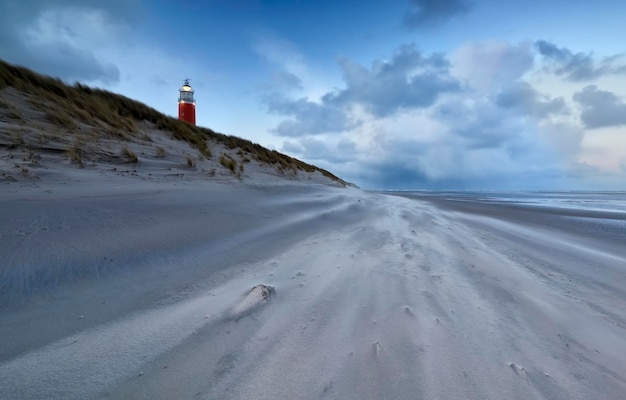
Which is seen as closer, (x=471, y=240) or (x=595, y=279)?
(x=595, y=279)

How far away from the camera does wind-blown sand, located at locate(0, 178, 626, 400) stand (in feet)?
3.65

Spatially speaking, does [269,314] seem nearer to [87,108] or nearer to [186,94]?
[87,108]

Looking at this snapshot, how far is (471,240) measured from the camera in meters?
4.14

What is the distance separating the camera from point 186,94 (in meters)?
25.9

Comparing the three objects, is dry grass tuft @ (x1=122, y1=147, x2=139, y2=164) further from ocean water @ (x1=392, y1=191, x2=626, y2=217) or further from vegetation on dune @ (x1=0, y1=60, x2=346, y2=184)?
ocean water @ (x1=392, y1=191, x2=626, y2=217)

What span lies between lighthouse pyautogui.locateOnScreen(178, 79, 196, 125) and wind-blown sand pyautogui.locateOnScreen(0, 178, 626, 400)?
982 inches

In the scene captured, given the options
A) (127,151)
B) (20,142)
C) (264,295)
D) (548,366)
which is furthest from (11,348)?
(127,151)

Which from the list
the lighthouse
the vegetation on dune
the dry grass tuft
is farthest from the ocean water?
the lighthouse

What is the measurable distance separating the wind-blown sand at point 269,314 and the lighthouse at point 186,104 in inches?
982

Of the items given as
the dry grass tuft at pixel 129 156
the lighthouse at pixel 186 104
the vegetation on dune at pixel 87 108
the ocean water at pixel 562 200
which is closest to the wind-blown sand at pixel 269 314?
the dry grass tuft at pixel 129 156

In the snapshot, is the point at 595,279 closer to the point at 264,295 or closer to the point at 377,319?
the point at 377,319

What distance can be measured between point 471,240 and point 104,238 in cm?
439

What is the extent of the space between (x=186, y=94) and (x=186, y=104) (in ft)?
3.25

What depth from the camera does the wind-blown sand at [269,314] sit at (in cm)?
111
